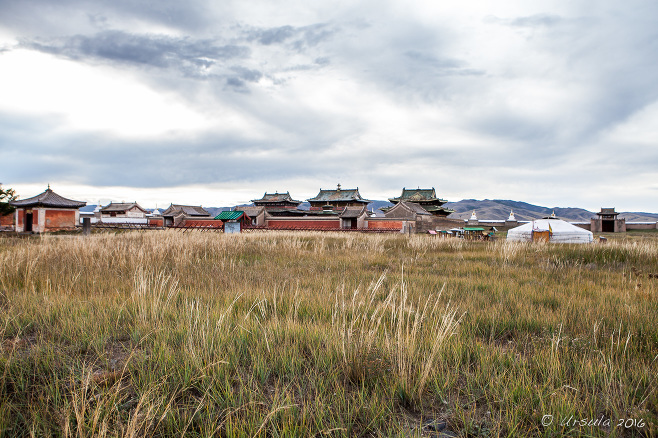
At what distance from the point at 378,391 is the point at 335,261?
18.2ft

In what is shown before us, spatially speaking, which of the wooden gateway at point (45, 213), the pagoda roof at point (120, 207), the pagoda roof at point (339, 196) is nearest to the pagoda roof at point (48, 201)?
the wooden gateway at point (45, 213)

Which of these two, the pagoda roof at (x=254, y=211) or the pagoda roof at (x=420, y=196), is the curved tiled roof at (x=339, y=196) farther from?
the pagoda roof at (x=254, y=211)

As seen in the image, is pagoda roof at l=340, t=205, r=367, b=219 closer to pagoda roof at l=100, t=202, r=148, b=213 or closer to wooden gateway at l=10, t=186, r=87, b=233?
wooden gateway at l=10, t=186, r=87, b=233

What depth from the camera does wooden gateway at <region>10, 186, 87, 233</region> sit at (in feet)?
97.4

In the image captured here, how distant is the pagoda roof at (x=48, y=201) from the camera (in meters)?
29.7

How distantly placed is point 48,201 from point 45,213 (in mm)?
1218

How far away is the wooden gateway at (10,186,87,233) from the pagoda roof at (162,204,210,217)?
20186mm

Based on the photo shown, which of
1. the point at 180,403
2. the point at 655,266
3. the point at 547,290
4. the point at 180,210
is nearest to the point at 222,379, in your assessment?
the point at 180,403

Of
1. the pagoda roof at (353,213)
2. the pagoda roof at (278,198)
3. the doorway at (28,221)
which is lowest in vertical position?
the doorway at (28,221)

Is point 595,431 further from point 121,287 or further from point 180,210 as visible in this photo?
point 180,210

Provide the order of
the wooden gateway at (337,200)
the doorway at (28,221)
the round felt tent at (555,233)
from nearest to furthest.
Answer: the round felt tent at (555,233) < the doorway at (28,221) < the wooden gateway at (337,200)

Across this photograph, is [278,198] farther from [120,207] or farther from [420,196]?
[120,207]

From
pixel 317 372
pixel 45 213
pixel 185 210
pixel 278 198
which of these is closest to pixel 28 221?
pixel 45 213

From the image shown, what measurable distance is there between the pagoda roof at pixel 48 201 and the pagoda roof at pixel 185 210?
1938cm
